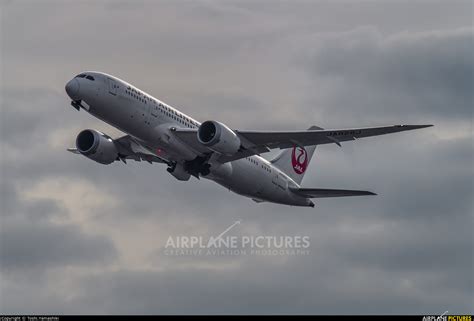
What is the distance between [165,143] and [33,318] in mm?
19603

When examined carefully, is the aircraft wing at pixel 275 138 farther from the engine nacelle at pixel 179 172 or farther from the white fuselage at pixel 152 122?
the engine nacelle at pixel 179 172

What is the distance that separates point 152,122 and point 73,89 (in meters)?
5.37

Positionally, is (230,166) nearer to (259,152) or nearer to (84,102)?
(259,152)

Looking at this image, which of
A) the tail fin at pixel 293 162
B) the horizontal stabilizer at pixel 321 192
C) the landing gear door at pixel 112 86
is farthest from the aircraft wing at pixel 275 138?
the tail fin at pixel 293 162

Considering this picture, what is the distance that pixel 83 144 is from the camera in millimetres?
76938

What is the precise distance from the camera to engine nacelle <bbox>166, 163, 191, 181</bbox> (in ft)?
247

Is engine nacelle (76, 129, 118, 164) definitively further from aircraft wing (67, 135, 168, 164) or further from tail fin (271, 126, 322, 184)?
tail fin (271, 126, 322, 184)

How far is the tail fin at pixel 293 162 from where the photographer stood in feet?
278

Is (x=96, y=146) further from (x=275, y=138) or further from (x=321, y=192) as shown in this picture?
(x=321, y=192)

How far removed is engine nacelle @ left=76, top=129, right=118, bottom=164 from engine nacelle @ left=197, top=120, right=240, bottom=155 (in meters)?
8.46

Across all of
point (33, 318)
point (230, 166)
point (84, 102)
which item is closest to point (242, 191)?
point (230, 166)

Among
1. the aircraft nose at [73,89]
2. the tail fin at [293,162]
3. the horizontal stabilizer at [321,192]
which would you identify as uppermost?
the tail fin at [293,162]

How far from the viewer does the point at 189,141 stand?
7250cm

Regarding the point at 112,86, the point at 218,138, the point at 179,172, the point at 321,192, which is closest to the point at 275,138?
the point at 218,138
